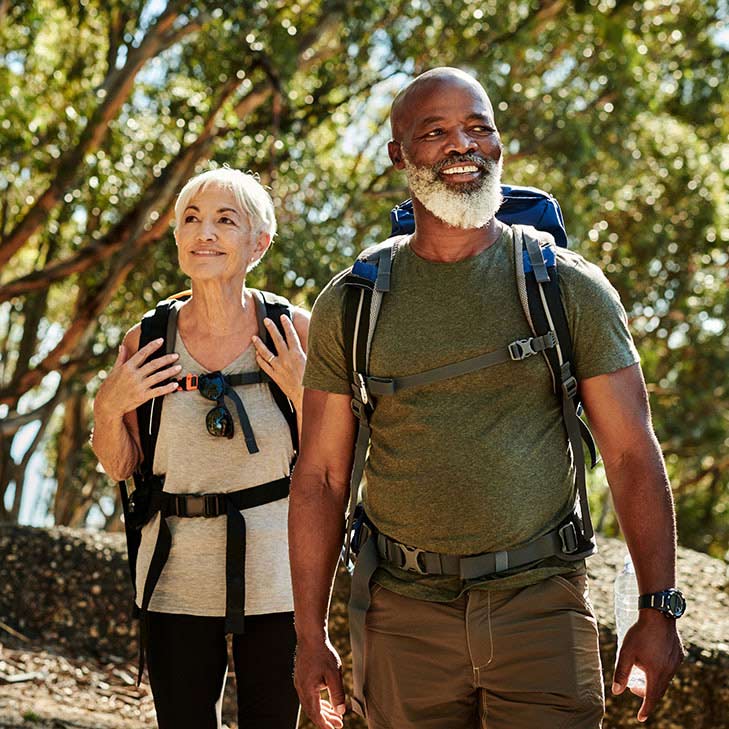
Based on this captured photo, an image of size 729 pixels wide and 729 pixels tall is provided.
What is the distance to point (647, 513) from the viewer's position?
289cm

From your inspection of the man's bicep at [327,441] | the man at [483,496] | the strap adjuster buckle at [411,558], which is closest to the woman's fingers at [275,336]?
the man's bicep at [327,441]

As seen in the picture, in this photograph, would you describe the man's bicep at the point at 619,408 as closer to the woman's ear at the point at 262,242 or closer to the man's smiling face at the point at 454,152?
the man's smiling face at the point at 454,152

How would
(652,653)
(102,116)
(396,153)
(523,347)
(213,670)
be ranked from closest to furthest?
1. (652,653)
2. (523,347)
3. (396,153)
4. (213,670)
5. (102,116)

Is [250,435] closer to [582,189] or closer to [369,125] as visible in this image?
[582,189]

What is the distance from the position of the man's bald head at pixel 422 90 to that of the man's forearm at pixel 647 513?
0.98 m

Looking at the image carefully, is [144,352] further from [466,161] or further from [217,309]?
[466,161]

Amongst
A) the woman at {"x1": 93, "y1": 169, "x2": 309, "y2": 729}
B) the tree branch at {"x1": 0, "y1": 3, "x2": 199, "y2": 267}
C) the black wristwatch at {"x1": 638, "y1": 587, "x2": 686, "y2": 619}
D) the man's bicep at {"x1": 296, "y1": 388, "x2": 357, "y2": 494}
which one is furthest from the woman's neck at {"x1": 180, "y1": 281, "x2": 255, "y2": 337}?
the tree branch at {"x1": 0, "y1": 3, "x2": 199, "y2": 267}

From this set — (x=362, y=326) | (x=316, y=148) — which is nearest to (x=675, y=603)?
(x=362, y=326)

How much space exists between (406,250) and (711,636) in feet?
12.1

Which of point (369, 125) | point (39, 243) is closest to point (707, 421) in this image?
point (369, 125)

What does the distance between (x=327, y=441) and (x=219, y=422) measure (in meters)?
0.73

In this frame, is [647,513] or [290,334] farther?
[290,334]

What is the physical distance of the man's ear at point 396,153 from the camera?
3283 mm

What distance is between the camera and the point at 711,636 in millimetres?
6094
